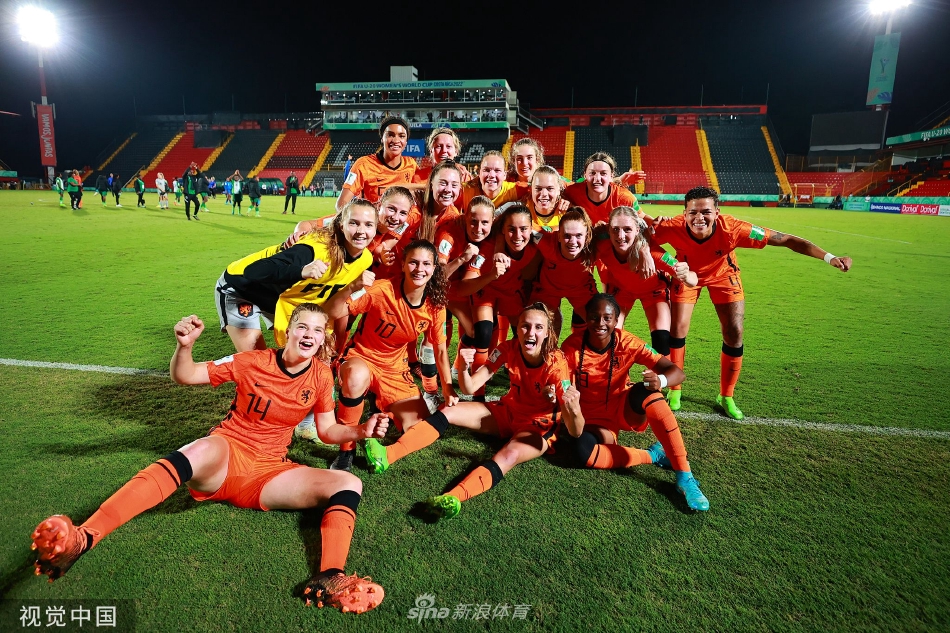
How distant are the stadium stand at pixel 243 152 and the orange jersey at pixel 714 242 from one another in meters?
52.8

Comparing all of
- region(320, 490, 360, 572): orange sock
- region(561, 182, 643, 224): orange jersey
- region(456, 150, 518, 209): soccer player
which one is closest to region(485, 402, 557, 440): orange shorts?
region(320, 490, 360, 572): orange sock

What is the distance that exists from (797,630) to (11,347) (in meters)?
6.74

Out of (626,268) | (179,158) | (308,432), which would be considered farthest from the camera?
(179,158)

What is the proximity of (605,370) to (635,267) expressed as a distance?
1120 mm

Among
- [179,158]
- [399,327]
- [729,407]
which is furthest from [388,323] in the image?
[179,158]

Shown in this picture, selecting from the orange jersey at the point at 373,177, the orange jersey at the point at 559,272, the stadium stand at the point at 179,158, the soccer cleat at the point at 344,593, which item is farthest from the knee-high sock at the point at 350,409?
the stadium stand at the point at 179,158

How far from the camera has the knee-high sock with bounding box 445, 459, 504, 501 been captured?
2.93 m

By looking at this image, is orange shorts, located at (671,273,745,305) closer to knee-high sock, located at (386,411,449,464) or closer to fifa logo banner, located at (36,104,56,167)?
knee-high sock, located at (386,411,449,464)

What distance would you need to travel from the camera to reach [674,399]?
439 centimetres

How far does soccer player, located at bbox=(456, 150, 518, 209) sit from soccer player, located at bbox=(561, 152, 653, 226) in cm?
56

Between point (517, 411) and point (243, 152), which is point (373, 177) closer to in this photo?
point (517, 411)

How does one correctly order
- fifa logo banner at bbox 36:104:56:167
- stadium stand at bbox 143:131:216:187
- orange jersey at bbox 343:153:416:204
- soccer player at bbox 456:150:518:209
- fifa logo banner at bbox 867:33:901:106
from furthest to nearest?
stadium stand at bbox 143:131:216:187 → fifa logo banner at bbox 867:33:901:106 → fifa logo banner at bbox 36:104:56:167 → orange jersey at bbox 343:153:416:204 → soccer player at bbox 456:150:518:209

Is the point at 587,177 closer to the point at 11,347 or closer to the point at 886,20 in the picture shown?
the point at 11,347

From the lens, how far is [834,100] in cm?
5112
